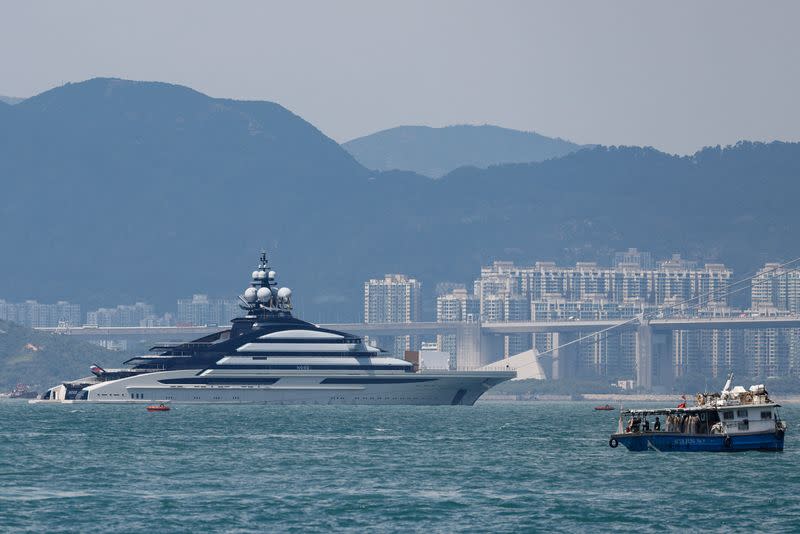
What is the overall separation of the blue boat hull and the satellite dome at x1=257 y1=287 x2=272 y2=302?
83318 mm

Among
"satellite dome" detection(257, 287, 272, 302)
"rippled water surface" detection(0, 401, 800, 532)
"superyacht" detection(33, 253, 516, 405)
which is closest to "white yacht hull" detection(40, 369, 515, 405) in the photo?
"superyacht" detection(33, 253, 516, 405)

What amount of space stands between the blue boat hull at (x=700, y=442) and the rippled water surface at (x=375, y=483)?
515 mm

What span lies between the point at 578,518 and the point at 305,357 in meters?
97.7

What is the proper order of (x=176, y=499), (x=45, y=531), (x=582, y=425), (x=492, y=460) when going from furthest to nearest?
(x=582, y=425) < (x=492, y=460) < (x=176, y=499) < (x=45, y=531)

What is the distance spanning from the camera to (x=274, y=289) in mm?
169000

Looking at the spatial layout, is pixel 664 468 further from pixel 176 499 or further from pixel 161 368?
pixel 161 368

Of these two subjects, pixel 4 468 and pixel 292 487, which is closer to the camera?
pixel 292 487

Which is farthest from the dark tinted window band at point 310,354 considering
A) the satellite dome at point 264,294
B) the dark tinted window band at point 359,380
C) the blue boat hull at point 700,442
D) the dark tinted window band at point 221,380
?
the blue boat hull at point 700,442

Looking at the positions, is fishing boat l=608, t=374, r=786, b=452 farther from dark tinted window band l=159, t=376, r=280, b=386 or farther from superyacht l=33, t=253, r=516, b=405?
dark tinted window band l=159, t=376, r=280, b=386

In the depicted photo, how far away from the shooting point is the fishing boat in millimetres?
83250

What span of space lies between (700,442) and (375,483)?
19490 mm

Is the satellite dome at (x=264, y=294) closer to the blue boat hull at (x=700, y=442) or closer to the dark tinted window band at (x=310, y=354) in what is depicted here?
the dark tinted window band at (x=310, y=354)

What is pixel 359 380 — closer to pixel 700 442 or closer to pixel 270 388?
pixel 270 388

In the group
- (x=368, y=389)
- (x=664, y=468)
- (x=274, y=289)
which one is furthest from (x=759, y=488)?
(x=274, y=289)
